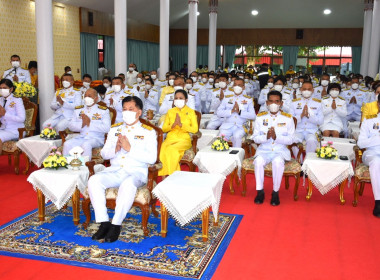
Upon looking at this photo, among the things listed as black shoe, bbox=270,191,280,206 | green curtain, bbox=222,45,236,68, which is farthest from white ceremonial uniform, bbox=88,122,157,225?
green curtain, bbox=222,45,236,68

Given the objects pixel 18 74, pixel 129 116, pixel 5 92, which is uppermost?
pixel 18 74

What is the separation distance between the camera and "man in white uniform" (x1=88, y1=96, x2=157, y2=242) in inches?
173

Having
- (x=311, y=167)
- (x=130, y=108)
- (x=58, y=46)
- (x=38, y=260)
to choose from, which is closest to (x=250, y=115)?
(x=311, y=167)

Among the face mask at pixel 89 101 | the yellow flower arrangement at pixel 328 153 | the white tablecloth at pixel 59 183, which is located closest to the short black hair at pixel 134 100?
the white tablecloth at pixel 59 183

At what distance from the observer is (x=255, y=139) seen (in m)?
6.00

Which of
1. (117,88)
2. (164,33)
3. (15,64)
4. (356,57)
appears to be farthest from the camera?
(356,57)

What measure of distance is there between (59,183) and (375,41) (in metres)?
16.1

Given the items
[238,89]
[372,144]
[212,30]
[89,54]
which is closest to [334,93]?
[238,89]

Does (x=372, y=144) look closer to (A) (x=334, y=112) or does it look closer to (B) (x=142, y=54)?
(A) (x=334, y=112)

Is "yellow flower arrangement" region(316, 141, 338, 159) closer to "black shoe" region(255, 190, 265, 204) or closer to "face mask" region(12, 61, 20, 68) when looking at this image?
"black shoe" region(255, 190, 265, 204)

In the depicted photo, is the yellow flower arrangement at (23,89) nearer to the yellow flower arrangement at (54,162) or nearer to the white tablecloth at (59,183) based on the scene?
the yellow flower arrangement at (54,162)

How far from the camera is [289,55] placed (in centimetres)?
2509

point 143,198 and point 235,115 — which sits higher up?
point 235,115

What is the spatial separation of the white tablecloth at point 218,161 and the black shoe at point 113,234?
1.85 m
